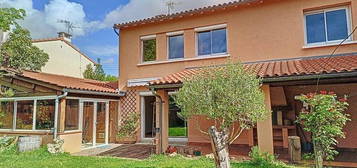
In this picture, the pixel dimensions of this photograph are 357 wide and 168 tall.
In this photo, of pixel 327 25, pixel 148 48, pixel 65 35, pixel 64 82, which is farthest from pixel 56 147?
pixel 65 35

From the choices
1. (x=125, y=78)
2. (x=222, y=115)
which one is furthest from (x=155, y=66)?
(x=222, y=115)

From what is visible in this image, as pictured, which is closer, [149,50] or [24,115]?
[24,115]

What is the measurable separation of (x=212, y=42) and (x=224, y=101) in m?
Result: 9.80

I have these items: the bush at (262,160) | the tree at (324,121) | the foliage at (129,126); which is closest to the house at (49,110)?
the foliage at (129,126)

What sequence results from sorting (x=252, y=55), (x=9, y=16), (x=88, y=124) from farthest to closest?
(x=88, y=124)
(x=252, y=55)
(x=9, y=16)

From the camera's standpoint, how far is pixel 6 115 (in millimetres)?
15562

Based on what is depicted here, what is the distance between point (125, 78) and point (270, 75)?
11.5 m

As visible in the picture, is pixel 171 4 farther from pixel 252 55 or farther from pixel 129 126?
pixel 129 126

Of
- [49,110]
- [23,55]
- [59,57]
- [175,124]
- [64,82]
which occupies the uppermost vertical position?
[59,57]

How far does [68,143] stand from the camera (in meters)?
14.7

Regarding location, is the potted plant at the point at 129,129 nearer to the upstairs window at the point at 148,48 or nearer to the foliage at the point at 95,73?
the upstairs window at the point at 148,48

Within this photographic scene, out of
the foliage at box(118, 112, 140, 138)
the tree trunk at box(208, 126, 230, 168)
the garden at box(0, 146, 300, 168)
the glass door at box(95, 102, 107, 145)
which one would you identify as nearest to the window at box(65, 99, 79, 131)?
the glass door at box(95, 102, 107, 145)

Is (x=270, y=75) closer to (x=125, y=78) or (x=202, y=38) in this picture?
(x=202, y=38)

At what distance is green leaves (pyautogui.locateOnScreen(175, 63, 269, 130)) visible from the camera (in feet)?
25.9
